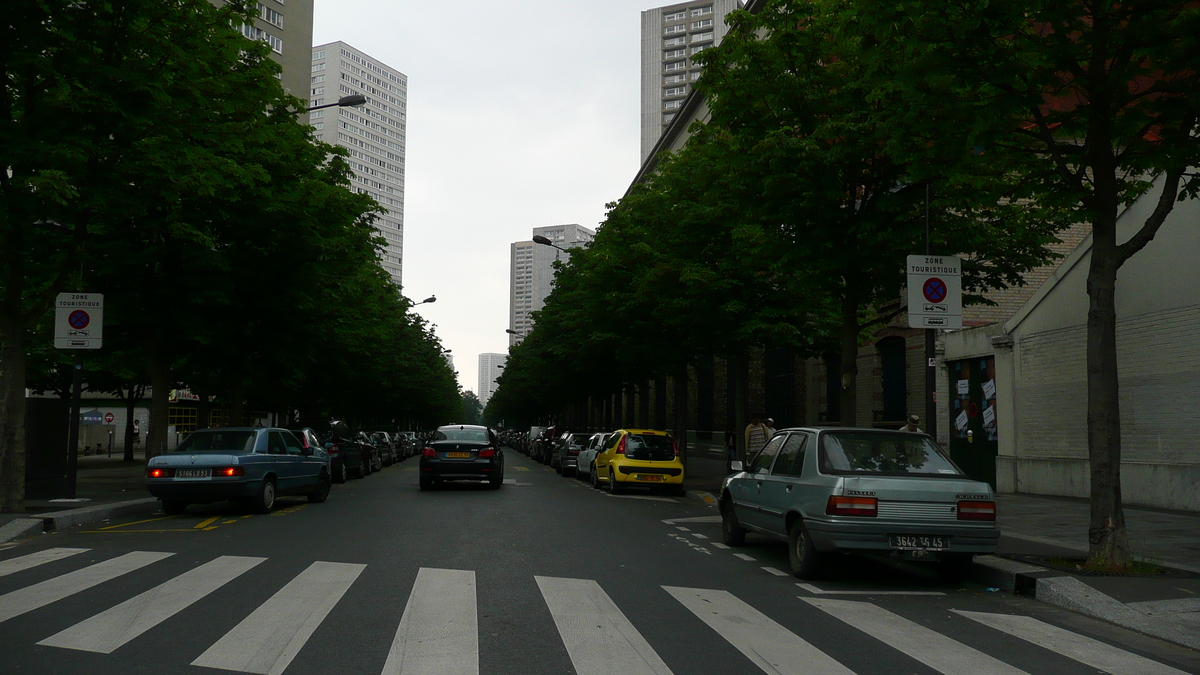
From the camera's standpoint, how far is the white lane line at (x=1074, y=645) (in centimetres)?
593

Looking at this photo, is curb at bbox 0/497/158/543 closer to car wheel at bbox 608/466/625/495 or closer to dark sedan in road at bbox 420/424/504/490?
dark sedan in road at bbox 420/424/504/490

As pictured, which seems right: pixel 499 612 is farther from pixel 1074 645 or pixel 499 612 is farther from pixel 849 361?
pixel 849 361

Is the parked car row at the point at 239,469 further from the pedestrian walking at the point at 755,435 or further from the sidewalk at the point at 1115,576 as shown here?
the sidewalk at the point at 1115,576

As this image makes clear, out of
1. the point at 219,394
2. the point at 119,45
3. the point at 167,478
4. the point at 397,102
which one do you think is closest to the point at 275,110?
the point at 119,45

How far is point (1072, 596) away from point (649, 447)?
14224mm

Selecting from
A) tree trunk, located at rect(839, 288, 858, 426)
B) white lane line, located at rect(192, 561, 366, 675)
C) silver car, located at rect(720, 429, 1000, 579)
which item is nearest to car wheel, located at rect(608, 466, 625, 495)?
tree trunk, located at rect(839, 288, 858, 426)

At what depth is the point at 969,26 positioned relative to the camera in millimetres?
8953

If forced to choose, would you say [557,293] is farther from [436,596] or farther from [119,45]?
[436,596]

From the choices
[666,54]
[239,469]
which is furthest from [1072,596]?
[666,54]

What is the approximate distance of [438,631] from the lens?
646cm

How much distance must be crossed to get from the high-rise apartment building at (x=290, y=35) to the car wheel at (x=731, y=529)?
221 feet

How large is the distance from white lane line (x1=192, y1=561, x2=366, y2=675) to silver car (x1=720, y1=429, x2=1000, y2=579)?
4.31 m

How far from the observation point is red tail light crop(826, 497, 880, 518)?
343 inches

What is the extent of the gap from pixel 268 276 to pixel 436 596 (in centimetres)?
1383
